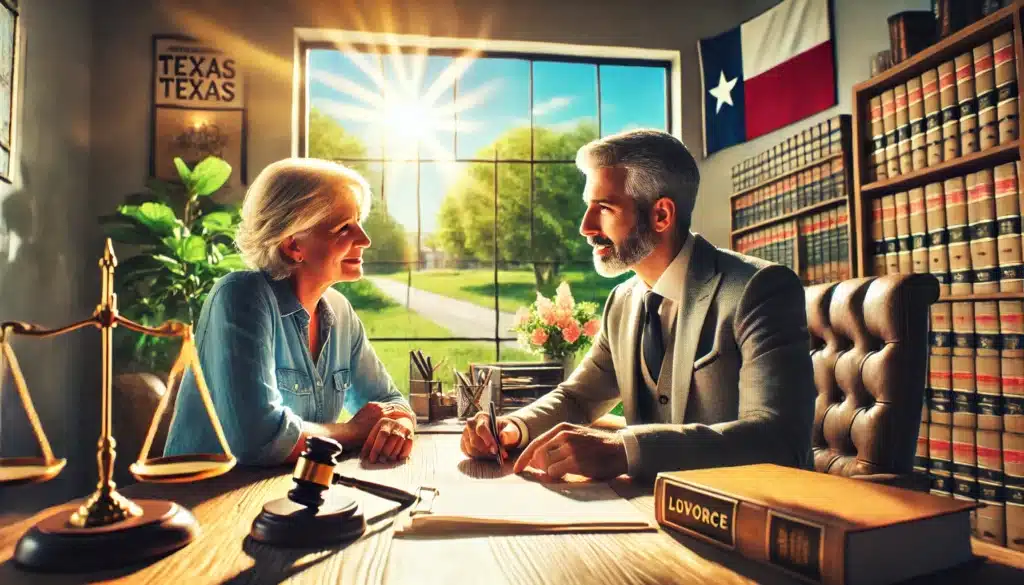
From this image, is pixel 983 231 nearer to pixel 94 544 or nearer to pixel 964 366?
pixel 964 366

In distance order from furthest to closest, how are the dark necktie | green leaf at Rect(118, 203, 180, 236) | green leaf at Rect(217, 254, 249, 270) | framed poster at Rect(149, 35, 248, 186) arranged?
framed poster at Rect(149, 35, 248, 186), green leaf at Rect(217, 254, 249, 270), green leaf at Rect(118, 203, 180, 236), the dark necktie

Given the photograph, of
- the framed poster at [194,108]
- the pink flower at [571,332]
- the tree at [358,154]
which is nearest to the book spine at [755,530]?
the pink flower at [571,332]

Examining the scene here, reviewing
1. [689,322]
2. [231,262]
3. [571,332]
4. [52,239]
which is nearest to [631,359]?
[689,322]

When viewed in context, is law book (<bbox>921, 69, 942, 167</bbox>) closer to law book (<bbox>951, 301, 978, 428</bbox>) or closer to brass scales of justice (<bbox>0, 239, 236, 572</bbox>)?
law book (<bbox>951, 301, 978, 428</bbox>)

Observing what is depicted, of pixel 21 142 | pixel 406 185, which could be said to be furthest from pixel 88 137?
pixel 406 185

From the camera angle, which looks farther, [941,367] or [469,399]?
[941,367]

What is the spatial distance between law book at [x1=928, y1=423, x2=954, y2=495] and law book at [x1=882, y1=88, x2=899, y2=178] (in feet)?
3.69

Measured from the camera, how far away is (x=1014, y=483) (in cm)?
227

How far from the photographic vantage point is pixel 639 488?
3.34 ft

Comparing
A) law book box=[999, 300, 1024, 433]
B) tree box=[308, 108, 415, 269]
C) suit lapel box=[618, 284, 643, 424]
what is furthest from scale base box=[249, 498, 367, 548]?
tree box=[308, 108, 415, 269]

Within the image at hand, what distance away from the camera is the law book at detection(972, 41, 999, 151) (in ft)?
7.71

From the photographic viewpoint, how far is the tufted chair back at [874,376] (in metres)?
1.36

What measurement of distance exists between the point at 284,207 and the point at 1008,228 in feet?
8.28

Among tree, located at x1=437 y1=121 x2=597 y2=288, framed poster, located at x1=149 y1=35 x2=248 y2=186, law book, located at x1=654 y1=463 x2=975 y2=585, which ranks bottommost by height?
law book, located at x1=654 y1=463 x2=975 y2=585
